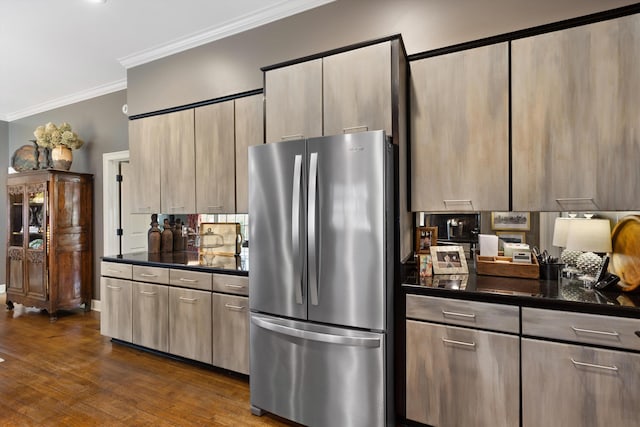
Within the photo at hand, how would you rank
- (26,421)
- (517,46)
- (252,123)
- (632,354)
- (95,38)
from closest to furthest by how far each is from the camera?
(632,354), (517,46), (26,421), (252,123), (95,38)

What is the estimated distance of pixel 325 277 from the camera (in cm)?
213

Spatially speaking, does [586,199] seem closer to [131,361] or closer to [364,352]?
[364,352]

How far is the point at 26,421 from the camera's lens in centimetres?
235

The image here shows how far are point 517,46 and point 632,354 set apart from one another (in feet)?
5.65

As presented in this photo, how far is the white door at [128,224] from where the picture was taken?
4.85m

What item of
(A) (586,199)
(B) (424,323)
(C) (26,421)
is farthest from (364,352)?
(C) (26,421)

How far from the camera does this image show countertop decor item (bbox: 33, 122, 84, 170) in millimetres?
4809

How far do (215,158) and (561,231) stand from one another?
9.04 ft

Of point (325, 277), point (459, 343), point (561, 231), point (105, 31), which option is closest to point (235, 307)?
point (325, 277)

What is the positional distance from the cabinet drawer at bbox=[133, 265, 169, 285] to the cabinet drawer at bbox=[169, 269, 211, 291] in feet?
0.25

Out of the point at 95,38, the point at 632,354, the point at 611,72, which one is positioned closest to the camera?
the point at 632,354

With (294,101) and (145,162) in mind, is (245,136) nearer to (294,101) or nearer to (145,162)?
(294,101)

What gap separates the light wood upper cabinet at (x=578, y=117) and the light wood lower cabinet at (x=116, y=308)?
11.1ft

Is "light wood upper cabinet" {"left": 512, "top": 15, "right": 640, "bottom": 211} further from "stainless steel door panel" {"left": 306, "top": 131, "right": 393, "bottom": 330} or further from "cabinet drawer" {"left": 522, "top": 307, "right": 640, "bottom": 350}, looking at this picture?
"stainless steel door panel" {"left": 306, "top": 131, "right": 393, "bottom": 330}
